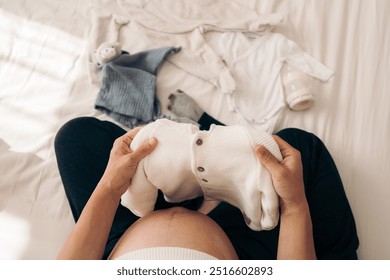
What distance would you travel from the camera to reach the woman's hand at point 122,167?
2.00 ft

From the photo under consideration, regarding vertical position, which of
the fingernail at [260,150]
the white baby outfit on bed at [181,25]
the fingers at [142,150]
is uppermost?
the white baby outfit on bed at [181,25]

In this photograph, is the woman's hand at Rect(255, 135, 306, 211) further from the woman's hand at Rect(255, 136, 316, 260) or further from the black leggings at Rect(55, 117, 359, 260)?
the black leggings at Rect(55, 117, 359, 260)

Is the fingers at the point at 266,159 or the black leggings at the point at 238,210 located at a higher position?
the fingers at the point at 266,159

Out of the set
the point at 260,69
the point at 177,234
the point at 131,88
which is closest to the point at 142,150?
the point at 177,234

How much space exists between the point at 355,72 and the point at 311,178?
407 millimetres

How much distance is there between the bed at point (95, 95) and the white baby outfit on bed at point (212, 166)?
0.33 metres

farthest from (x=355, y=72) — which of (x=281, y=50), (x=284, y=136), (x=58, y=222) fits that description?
(x=58, y=222)

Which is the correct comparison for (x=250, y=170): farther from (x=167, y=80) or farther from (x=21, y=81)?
(x=21, y=81)

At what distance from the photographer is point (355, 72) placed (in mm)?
987

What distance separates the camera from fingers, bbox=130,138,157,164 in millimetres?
606

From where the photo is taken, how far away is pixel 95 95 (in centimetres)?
98

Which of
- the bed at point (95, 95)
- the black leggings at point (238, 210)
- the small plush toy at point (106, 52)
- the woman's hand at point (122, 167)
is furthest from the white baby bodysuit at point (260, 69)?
the woman's hand at point (122, 167)

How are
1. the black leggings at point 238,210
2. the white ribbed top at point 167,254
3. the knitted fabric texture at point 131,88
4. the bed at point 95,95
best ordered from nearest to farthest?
the white ribbed top at point 167,254 < the black leggings at point 238,210 < the bed at point 95,95 < the knitted fabric texture at point 131,88

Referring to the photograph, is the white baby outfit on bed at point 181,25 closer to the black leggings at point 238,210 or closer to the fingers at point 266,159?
the black leggings at point 238,210
